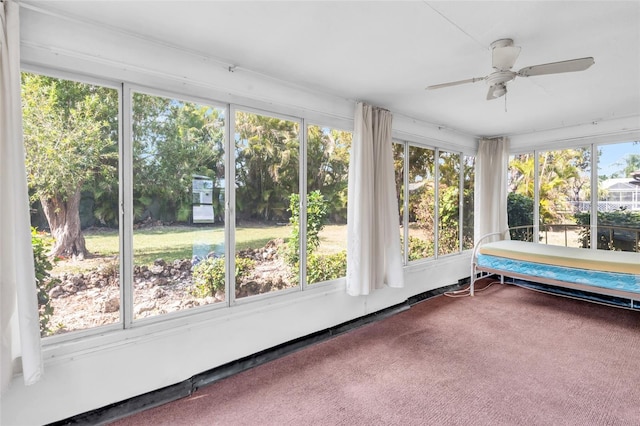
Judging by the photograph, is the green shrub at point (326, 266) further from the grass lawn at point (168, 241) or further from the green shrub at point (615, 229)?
the green shrub at point (615, 229)

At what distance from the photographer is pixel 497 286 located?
463 centimetres

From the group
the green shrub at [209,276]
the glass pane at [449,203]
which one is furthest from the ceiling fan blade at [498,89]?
the green shrub at [209,276]

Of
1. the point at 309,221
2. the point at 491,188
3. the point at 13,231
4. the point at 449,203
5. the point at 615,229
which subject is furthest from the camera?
the point at 491,188

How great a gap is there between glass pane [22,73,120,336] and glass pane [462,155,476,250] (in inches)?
188

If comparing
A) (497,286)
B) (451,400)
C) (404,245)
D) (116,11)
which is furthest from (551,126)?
(116,11)

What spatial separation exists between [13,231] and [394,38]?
2450 mm

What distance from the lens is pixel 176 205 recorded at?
7.49 ft

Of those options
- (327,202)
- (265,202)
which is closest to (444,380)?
(327,202)

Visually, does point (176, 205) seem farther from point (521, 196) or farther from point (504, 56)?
point (521, 196)

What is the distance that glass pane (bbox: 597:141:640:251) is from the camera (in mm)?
3943

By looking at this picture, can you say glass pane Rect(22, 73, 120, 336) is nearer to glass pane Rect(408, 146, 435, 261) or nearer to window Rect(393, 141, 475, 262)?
window Rect(393, 141, 475, 262)

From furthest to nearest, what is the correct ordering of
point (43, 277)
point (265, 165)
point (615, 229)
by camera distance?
1. point (615, 229)
2. point (265, 165)
3. point (43, 277)

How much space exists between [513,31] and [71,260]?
123 inches

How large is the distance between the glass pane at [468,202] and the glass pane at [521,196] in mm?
619
